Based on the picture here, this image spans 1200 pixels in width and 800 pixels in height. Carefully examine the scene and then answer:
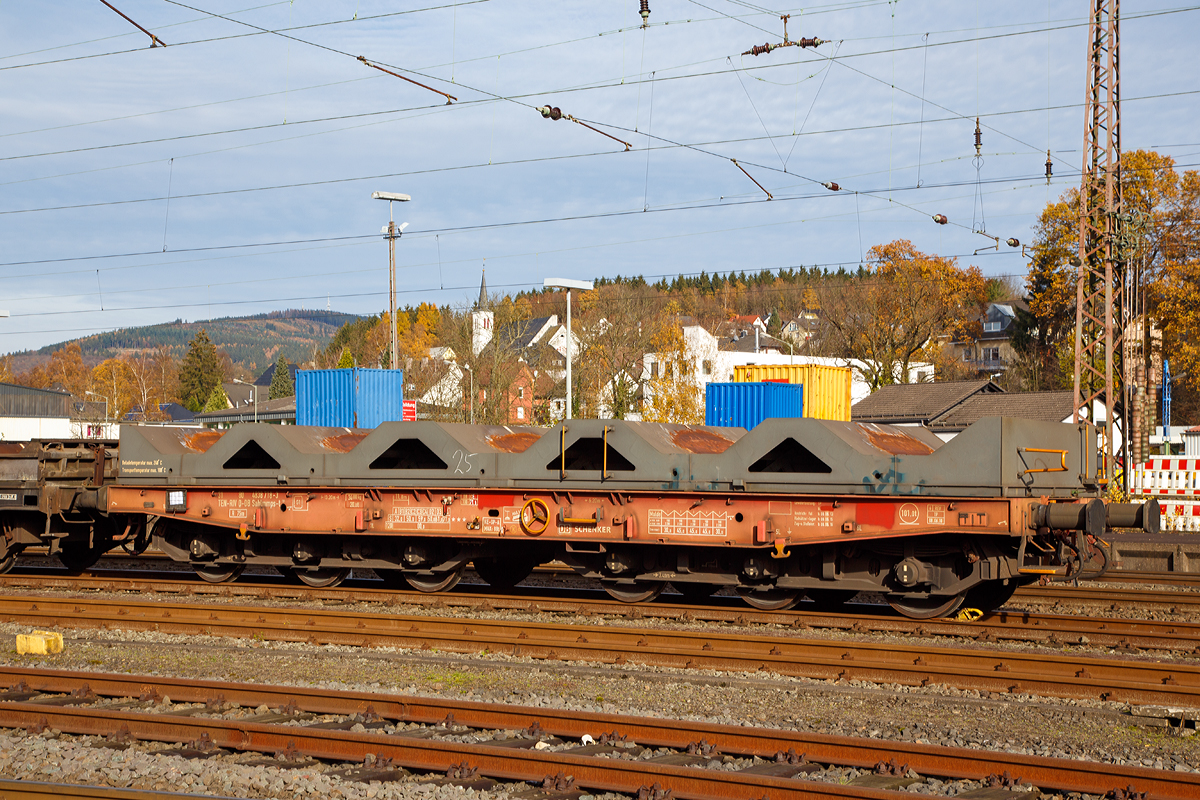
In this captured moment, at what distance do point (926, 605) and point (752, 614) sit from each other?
2014 millimetres

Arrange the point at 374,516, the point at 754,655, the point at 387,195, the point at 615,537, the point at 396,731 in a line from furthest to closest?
1. the point at 387,195
2. the point at 374,516
3. the point at 615,537
4. the point at 754,655
5. the point at 396,731

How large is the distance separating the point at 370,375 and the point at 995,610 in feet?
46.1

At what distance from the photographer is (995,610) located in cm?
1268

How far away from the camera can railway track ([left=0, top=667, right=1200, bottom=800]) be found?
19.9ft

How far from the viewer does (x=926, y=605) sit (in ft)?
39.3

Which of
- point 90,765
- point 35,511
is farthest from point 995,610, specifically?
point 35,511

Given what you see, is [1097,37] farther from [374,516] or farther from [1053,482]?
[374,516]

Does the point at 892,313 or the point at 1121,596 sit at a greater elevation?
the point at 892,313

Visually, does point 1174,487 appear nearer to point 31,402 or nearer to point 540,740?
point 540,740

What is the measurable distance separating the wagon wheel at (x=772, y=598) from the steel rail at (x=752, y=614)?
0.11 meters

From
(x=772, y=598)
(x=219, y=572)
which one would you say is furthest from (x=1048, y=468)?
(x=219, y=572)

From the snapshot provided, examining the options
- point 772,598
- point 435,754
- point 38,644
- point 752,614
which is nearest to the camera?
point 435,754

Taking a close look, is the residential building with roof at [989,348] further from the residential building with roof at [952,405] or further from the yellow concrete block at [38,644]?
the yellow concrete block at [38,644]

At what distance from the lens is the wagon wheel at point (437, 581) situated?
46.7 feet
